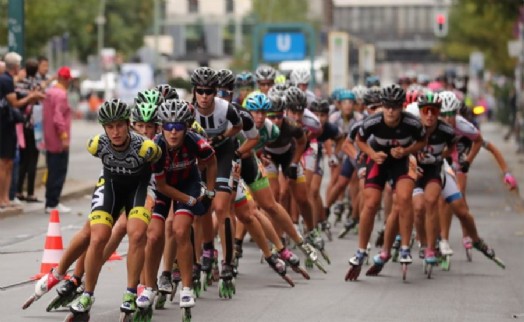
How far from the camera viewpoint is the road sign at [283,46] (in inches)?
Answer: 2013

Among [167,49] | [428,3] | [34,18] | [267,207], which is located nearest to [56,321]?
[267,207]

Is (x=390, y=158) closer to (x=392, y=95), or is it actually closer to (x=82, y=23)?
(x=392, y=95)

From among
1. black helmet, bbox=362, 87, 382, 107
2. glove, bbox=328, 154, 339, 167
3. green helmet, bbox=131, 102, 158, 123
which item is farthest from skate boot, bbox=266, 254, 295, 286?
glove, bbox=328, 154, 339, 167

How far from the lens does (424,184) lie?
15.9 metres

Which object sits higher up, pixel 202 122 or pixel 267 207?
pixel 202 122

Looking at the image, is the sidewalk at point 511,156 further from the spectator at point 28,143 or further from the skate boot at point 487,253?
the skate boot at point 487,253

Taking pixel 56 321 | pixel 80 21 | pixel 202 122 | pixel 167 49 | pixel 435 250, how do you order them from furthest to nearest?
1. pixel 167 49
2. pixel 80 21
3. pixel 435 250
4. pixel 202 122
5. pixel 56 321

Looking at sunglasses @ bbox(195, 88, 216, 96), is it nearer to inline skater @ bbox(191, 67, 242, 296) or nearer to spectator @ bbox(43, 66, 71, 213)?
inline skater @ bbox(191, 67, 242, 296)

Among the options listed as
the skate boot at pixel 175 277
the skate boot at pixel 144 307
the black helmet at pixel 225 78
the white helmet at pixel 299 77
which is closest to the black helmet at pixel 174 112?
the skate boot at pixel 144 307

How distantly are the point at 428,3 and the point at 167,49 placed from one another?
71.4 m

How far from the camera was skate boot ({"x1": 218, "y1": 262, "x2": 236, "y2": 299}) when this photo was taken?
13.4m

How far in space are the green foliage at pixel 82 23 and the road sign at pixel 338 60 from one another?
402 inches

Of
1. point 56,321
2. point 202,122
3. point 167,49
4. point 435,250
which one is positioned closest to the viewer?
point 56,321

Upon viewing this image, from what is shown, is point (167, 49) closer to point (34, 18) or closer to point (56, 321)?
point (34, 18)
